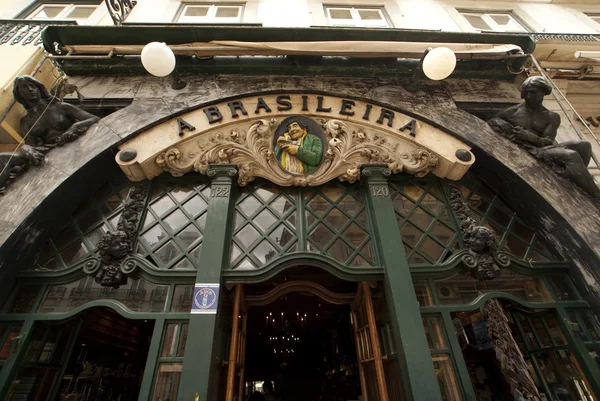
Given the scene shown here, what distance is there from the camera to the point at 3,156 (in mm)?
4211

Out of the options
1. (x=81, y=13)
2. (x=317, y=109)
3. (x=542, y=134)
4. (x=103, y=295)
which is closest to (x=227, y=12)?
(x=81, y=13)

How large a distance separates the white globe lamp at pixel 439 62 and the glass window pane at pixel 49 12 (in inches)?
366

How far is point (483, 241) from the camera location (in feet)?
13.9

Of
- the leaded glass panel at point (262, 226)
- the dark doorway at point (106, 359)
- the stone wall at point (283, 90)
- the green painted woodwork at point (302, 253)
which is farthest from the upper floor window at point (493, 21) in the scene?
the dark doorway at point (106, 359)

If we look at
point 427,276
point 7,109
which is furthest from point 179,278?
point 7,109

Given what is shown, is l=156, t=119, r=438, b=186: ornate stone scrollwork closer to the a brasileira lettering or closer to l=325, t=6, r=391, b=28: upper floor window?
the a brasileira lettering

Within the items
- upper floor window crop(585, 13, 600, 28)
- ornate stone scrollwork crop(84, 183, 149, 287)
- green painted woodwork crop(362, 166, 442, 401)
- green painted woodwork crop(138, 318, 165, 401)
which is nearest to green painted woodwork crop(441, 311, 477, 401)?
green painted woodwork crop(362, 166, 442, 401)

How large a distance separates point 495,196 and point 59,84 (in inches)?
320

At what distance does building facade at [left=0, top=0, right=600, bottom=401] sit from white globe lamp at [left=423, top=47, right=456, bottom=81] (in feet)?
3.09

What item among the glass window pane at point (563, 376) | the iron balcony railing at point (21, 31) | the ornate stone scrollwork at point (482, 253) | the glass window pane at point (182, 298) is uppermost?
the iron balcony railing at point (21, 31)

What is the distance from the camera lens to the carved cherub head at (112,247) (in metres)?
3.88

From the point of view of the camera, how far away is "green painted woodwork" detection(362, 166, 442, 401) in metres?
3.29

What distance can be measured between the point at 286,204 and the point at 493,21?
8.44 m

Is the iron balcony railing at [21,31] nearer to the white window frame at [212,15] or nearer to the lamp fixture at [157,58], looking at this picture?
the white window frame at [212,15]
